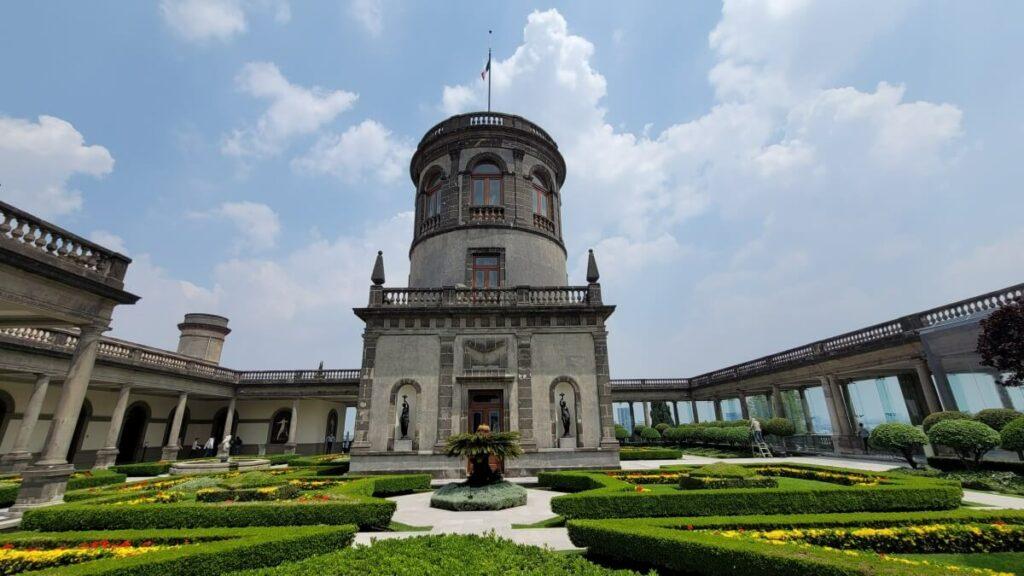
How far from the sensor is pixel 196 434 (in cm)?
3438

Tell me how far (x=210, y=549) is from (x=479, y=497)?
6.99 metres

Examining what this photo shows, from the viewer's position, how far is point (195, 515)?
9.09 m

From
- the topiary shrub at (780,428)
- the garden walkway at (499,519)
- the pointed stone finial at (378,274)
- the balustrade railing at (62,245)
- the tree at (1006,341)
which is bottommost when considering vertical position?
the garden walkway at (499,519)

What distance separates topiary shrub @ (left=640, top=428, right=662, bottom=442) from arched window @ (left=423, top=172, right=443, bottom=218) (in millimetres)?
28633

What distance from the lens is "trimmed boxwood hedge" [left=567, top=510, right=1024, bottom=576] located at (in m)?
5.36

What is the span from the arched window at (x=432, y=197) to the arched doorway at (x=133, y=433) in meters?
26.0

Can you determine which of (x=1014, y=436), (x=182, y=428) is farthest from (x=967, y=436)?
(x=182, y=428)

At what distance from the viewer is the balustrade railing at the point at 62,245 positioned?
10242 mm

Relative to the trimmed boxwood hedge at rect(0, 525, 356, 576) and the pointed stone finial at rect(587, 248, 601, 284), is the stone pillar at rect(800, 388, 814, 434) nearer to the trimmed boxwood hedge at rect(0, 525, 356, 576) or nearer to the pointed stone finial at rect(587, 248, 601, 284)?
the pointed stone finial at rect(587, 248, 601, 284)

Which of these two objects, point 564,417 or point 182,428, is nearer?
point 564,417

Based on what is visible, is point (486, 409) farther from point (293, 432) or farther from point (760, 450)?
point (293, 432)

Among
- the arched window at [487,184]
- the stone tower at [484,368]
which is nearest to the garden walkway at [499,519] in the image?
the stone tower at [484,368]

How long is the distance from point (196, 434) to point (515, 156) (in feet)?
114

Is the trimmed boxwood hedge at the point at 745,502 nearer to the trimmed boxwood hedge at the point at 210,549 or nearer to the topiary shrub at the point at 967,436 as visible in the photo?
the trimmed boxwood hedge at the point at 210,549
